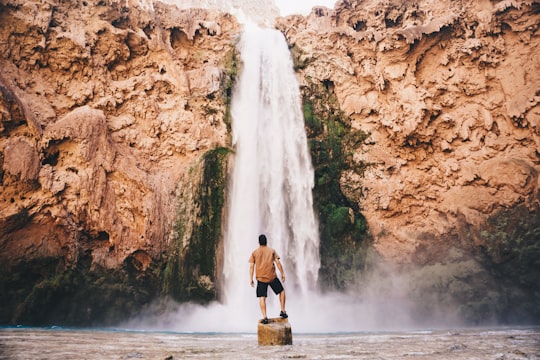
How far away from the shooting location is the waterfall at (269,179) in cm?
1488

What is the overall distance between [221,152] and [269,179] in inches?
86.2

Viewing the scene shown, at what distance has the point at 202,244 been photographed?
48.0 ft

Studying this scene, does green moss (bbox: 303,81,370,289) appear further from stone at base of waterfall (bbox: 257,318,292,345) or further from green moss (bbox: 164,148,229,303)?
stone at base of waterfall (bbox: 257,318,292,345)

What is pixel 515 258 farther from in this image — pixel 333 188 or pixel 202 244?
pixel 202 244

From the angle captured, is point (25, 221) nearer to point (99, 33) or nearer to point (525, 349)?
point (99, 33)

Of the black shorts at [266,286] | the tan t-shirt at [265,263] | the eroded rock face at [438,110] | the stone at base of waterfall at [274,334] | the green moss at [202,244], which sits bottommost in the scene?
the stone at base of waterfall at [274,334]

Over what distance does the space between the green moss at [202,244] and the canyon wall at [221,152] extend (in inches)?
2.1

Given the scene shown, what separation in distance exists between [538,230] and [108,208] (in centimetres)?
1533

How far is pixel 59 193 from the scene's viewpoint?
13.1 m

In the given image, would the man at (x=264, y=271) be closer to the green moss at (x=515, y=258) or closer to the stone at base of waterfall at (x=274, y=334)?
the stone at base of waterfall at (x=274, y=334)

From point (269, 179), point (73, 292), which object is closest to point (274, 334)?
point (73, 292)

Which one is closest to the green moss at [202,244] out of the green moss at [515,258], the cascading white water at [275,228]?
the cascading white water at [275,228]

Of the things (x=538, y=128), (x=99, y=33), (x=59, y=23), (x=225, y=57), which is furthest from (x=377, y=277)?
(x=59, y=23)

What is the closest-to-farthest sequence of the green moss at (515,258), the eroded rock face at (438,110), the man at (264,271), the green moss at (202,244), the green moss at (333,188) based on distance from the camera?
the man at (264,271) → the green moss at (202,244) → the green moss at (515,258) → the eroded rock face at (438,110) → the green moss at (333,188)
